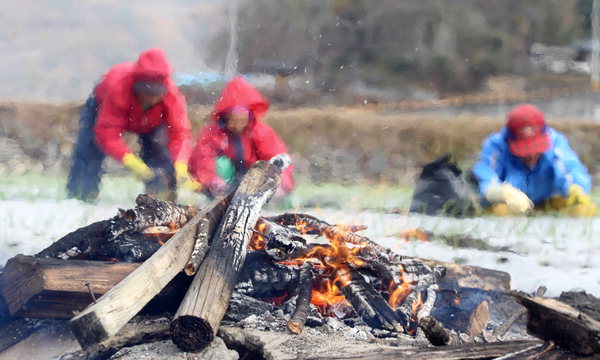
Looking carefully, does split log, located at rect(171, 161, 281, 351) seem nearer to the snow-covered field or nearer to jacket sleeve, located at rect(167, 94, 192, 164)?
the snow-covered field

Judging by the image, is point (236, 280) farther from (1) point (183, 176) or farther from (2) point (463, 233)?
(1) point (183, 176)

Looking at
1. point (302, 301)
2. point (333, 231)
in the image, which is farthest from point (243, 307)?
point (333, 231)

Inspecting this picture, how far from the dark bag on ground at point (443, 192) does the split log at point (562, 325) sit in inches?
148

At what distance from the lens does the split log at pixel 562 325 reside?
233 cm

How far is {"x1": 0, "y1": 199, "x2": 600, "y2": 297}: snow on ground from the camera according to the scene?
4.51 m

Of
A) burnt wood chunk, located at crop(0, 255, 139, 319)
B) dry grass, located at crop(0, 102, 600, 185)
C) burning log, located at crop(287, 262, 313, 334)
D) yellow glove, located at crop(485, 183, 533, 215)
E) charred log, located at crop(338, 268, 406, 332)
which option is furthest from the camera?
dry grass, located at crop(0, 102, 600, 185)

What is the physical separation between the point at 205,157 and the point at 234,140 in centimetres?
32

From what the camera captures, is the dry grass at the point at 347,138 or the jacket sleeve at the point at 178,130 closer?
the jacket sleeve at the point at 178,130

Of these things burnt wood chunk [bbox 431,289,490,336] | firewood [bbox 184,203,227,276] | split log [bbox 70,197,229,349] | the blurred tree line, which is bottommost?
burnt wood chunk [bbox 431,289,490,336]

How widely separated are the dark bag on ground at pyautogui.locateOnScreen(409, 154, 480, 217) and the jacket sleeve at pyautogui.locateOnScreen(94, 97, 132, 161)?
2.90 metres

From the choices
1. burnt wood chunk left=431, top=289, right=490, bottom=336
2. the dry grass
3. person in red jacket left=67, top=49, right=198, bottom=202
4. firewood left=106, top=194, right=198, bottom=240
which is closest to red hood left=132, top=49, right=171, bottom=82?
person in red jacket left=67, top=49, right=198, bottom=202

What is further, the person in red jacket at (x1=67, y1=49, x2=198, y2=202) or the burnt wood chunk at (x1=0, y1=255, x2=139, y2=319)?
the person in red jacket at (x1=67, y1=49, x2=198, y2=202)

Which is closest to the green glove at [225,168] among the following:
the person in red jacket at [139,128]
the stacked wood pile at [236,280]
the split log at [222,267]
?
the person in red jacket at [139,128]

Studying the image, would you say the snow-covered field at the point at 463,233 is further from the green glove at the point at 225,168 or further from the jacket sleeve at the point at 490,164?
the green glove at the point at 225,168
